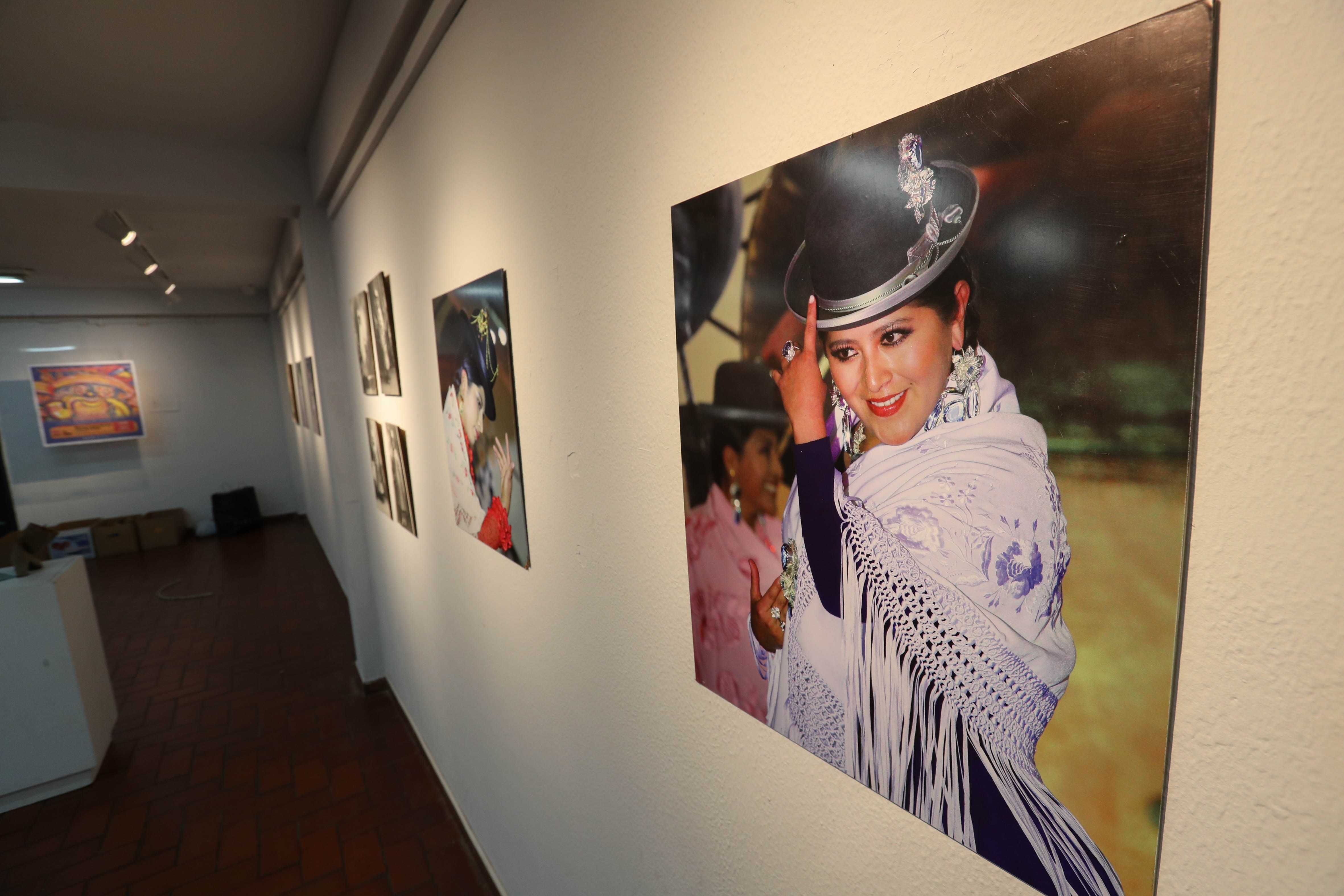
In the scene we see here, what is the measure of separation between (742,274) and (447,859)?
8.69 ft

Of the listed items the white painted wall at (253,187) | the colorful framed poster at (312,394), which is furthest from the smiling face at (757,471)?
the colorful framed poster at (312,394)

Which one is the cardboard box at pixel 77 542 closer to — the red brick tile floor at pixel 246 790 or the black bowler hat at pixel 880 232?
the red brick tile floor at pixel 246 790

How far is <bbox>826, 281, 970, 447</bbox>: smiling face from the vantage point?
0.54m

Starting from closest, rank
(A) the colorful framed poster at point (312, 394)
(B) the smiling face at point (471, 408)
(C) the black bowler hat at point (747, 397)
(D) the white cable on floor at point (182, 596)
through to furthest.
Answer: (C) the black bowler hat at point (747, 397)
(B) the smiling face at point (471, 408)
(A) the colorful framed poster at point (312, 394)
(D) the white cable on floor at point (182, 596)

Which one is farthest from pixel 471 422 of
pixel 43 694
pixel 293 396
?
pixel 293 396

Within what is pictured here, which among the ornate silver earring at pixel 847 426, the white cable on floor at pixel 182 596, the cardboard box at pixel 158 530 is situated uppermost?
the ornate silver earring at pixel 847 426

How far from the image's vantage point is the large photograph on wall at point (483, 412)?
1.47 metres

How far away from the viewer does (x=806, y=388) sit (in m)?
0.68

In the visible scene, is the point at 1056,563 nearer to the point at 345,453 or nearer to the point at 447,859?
the point at 447,859

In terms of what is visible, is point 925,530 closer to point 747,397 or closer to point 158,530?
point 747,397

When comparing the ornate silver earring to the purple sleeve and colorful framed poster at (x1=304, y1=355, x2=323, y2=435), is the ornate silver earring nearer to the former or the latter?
the purple sleeve

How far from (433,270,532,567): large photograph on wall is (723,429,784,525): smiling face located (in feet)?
2.61

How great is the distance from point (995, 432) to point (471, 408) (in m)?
1.44

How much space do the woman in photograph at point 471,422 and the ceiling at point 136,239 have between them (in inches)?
95.9
